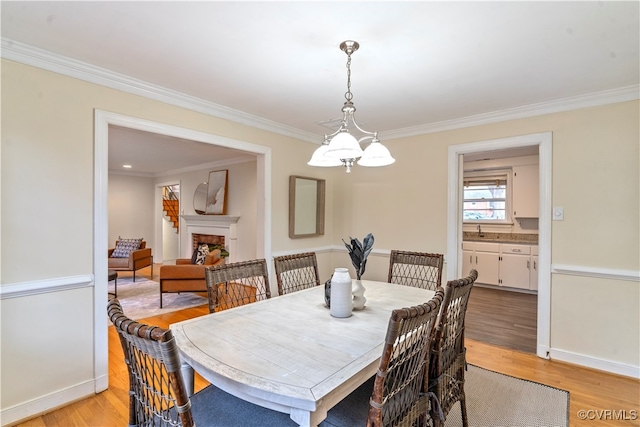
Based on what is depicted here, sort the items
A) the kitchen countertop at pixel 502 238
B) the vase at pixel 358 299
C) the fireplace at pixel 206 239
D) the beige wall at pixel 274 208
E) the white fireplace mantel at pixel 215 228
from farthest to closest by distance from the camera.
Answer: the fireplace at pixel 206 239 < the white fireplace mantel at pixel 215 228 < the kitchen countertop at pixel 502 238 < the beige wall at pixel 274 208 < the vase at pixel 358 299

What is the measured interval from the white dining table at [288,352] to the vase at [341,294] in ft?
0.15

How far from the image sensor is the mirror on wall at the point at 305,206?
384cm

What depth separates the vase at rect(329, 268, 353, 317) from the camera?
1703 mm

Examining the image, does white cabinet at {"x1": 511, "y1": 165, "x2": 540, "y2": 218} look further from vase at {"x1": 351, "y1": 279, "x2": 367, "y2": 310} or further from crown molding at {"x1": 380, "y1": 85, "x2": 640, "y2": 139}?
vase at {"x1": 351, "y1": 279, "x2": 367, "y2": 310}

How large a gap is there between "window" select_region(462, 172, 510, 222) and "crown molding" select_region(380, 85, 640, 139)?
2.88 m

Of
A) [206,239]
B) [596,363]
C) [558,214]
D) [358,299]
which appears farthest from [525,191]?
[206,239]

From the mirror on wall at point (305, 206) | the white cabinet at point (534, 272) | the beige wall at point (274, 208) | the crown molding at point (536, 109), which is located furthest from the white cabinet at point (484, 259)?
the mirror on wall at point (305, 206)

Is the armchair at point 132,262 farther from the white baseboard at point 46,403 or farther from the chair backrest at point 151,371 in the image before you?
the chair backrest at point 151,371

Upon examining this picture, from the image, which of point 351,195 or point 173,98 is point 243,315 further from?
point 351,195

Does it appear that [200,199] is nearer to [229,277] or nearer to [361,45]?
[229,277]

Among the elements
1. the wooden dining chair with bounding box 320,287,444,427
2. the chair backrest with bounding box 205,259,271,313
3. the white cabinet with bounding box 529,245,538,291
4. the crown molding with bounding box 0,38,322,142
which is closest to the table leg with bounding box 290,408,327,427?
the wooden dining chair with bounding box 320,287,444,427

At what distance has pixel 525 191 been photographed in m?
5.27

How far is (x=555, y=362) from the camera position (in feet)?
9.20

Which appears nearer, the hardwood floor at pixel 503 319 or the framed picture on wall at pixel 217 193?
the hardwood floor at pixel 503 319
